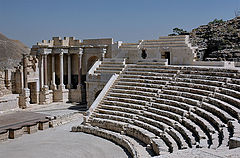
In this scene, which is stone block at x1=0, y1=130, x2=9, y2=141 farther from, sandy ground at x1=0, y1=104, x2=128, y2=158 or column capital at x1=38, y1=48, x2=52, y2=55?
column capital at x1=38, y1=48, x2=52, y2=55

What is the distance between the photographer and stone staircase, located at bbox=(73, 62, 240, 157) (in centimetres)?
1074

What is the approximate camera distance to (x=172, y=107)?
45.7 feet

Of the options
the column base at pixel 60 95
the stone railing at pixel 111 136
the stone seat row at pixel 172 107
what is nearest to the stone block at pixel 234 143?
the stone seat row at pixel 172 107

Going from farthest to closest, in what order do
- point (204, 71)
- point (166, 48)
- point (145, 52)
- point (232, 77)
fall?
point (145, 52) → point (166, 48) → point (204, 71) → point (232, 77)

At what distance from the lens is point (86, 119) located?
16.4m

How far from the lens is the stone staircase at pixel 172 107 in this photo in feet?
35.3

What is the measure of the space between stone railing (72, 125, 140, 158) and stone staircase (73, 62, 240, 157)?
506 mm

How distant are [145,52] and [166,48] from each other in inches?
79.4

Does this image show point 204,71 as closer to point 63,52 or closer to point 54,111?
point 54,111

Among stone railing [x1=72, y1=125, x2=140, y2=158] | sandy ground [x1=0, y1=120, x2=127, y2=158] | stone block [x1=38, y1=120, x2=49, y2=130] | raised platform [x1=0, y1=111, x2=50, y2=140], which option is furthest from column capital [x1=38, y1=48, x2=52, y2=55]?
stone railing [x1=72, y1=125, x2=140, y2=158]

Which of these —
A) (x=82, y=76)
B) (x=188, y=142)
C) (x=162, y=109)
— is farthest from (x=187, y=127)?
(x=82, y=76)

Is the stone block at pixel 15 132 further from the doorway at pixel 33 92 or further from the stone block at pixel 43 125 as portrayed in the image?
the doorway at pixel 33 92

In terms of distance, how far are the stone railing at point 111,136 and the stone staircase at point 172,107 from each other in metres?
0.51

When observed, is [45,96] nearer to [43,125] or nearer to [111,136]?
[43,125]
